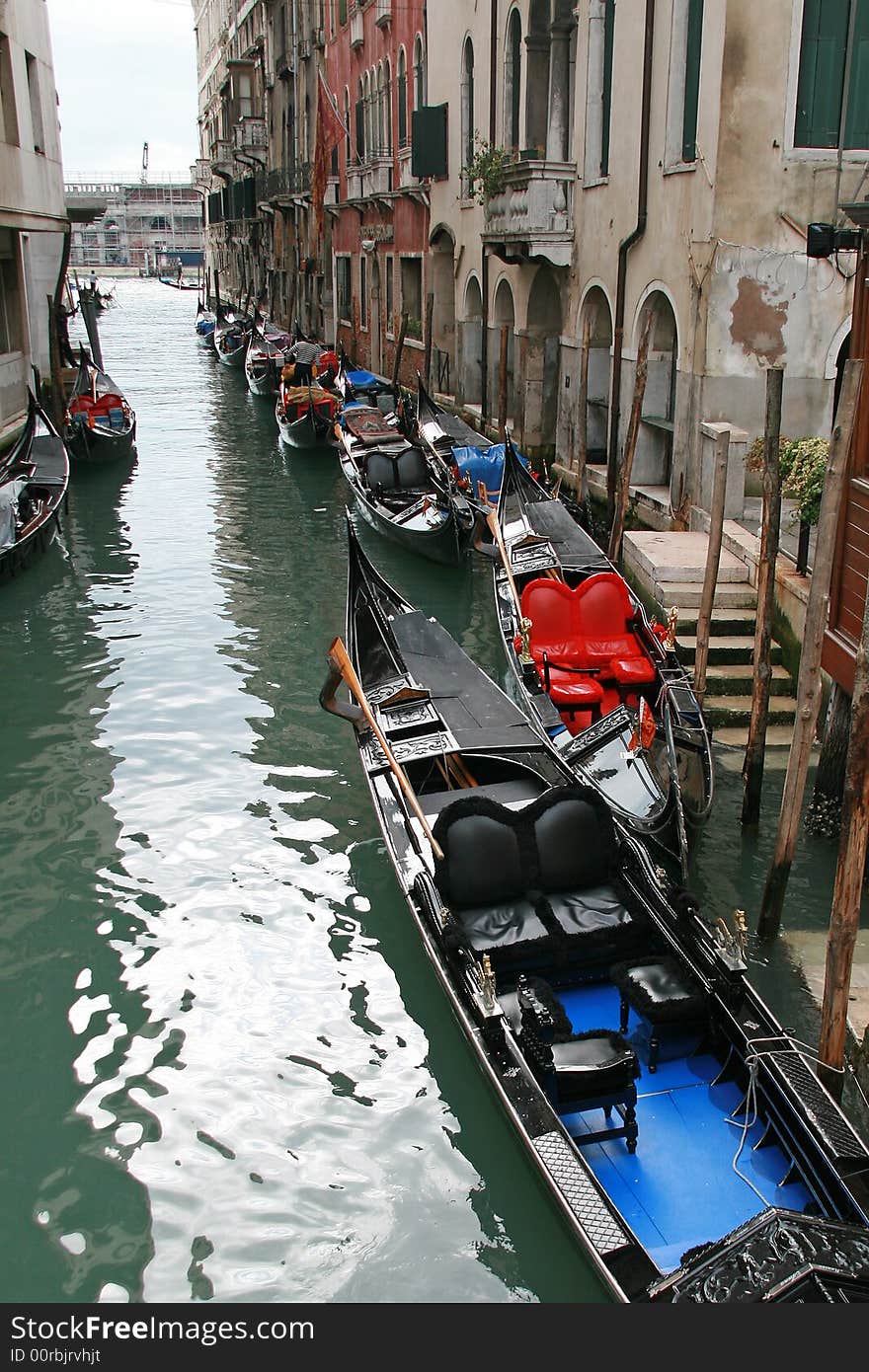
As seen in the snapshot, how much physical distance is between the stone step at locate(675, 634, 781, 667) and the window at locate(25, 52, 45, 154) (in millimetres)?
13102

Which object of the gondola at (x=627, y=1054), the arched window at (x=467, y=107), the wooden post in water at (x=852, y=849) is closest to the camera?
the gondola at (x=627, y=1054)

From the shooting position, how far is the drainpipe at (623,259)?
32.0 feet

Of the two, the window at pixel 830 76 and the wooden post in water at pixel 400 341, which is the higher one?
the window at pixel 830 76

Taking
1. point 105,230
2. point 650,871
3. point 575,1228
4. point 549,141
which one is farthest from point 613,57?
point 105,230

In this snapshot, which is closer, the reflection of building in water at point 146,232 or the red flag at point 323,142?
the red flag at point 323,142

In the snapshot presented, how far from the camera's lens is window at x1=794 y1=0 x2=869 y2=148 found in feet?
Result: 27.0

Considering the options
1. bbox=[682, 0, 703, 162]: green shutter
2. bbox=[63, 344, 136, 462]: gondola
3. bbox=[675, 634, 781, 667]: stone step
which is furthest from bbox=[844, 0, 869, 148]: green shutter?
bbox=[63, 344, 136, 462]: gondola

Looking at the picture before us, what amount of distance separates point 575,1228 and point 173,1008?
7.35ft

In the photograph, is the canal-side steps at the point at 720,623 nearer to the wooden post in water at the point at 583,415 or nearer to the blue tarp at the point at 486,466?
the wooden post in water at the point at 583,415

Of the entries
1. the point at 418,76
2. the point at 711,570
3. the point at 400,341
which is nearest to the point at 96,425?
the point at 400,341

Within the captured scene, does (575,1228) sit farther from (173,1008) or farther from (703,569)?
(703,569)

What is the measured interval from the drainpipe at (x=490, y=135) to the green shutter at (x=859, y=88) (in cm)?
620

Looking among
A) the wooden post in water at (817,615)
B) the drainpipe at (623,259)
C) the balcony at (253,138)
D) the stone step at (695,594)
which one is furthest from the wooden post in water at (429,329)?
the balcony at (253,138)

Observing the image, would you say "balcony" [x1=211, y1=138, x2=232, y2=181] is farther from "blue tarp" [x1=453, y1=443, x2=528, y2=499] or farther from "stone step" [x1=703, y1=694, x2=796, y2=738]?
"stone step" [x1=703, y1=694, x2=796, y2=738]
